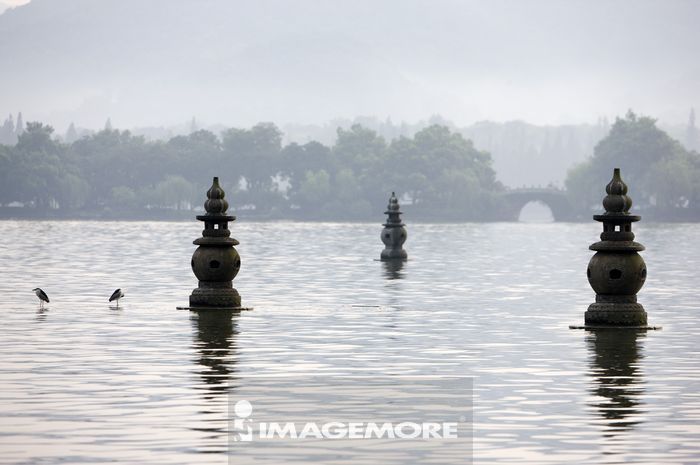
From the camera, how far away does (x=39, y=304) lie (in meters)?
38.8

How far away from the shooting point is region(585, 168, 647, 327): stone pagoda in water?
31.5 meters

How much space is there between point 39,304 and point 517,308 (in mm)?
11338

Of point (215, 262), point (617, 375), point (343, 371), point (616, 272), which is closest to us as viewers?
point (617, 375)

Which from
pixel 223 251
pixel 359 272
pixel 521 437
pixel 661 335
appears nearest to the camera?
pixel 521 437

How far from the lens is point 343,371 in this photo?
78.0 feet

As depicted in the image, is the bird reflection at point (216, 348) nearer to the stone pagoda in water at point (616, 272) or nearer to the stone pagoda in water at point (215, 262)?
the stone pagoda in water at point (215, 262)

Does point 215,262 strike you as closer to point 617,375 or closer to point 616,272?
point 616,272

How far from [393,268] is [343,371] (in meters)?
40.1

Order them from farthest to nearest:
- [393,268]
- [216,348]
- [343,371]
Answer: [393,268] → [216,348] → [343,371]

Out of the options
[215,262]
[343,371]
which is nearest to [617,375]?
[343,371]

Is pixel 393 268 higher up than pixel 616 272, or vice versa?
pixel 616 272

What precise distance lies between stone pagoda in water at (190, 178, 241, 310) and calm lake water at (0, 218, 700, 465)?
70 cm

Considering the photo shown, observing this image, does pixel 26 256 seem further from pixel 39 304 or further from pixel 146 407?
pixel 146 407

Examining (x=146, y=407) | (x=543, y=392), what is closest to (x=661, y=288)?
(x=543, y=392)
